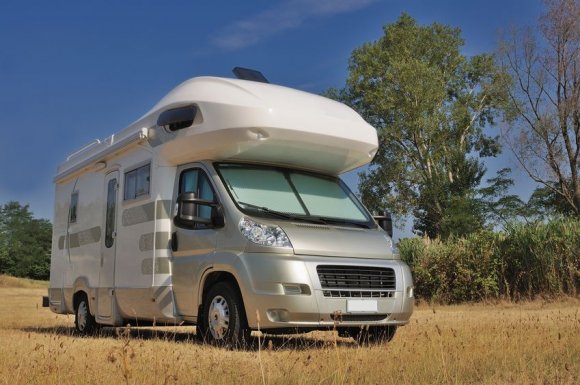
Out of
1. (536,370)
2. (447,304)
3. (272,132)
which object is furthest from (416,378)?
(447,304)

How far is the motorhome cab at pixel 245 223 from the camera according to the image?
7.36 metres

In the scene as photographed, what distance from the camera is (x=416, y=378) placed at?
16.1 ft

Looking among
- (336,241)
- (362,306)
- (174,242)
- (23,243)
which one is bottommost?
(362,306)

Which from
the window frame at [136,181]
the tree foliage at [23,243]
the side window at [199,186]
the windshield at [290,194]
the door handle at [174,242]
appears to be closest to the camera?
the windshield at [290,194]

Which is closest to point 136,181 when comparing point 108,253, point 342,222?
point 108,253

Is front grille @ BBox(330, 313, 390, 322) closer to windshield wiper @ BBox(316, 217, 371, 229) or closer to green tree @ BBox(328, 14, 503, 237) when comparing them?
windshield wiper @ BBox(316, 217, 371, 229)

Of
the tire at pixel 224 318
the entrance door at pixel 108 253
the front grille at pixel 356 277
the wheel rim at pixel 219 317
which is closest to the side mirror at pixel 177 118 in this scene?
the entrance door at pixel 108 253

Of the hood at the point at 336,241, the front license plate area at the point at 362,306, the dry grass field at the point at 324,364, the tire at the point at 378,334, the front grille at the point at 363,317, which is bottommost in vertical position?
the dry grass field at the point at 324,364

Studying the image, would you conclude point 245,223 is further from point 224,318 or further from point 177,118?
point 177,118

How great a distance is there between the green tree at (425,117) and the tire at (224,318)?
31620 mm

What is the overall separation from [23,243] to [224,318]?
78.1m

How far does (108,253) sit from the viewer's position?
33.5ft

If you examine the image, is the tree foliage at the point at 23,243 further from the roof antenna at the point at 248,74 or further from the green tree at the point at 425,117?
the roof antenna at the point at 248,74

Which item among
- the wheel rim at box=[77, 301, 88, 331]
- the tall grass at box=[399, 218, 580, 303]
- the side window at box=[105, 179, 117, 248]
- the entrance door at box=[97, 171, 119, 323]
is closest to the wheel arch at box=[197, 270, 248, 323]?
the entrance door at box=[97, 171, 119, 323]
